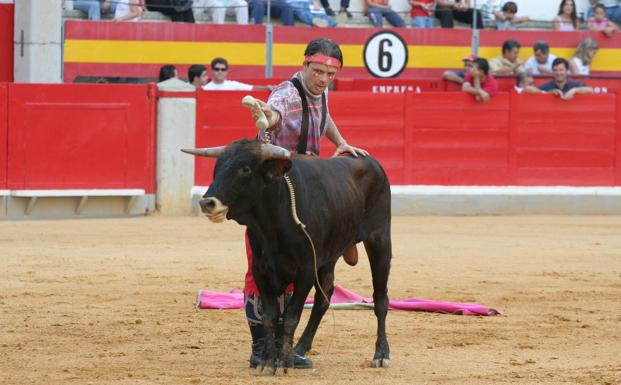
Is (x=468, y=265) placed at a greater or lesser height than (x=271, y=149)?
lesser

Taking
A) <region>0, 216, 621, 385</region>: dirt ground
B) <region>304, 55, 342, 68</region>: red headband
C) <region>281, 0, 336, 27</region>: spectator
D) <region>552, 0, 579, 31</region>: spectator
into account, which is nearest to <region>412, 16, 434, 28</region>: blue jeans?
<region>281, 0, 336, 27</region>: spectator

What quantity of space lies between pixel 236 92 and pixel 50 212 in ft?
7.06

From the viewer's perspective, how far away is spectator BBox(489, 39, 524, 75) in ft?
49.3

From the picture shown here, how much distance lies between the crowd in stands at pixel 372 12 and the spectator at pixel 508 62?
0.97 m

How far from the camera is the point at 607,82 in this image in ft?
51.5

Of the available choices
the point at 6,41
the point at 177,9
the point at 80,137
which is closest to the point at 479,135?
the point at 177,9

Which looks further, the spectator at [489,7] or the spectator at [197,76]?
the spectator at [489,7]

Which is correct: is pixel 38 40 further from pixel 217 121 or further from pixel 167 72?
pixel 217 121

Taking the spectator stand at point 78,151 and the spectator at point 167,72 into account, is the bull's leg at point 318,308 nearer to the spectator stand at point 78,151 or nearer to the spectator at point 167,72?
the spectator stand at point 78,151

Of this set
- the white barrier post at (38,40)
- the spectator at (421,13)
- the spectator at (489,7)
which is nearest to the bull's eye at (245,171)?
the white barrier post at (38,40)

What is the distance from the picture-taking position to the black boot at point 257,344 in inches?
223

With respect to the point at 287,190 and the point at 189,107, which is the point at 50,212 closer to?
the point at 189,107

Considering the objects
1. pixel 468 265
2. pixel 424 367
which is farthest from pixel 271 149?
pixel 468 265

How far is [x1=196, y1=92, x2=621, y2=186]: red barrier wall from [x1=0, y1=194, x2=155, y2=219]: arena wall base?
27.9 inches
